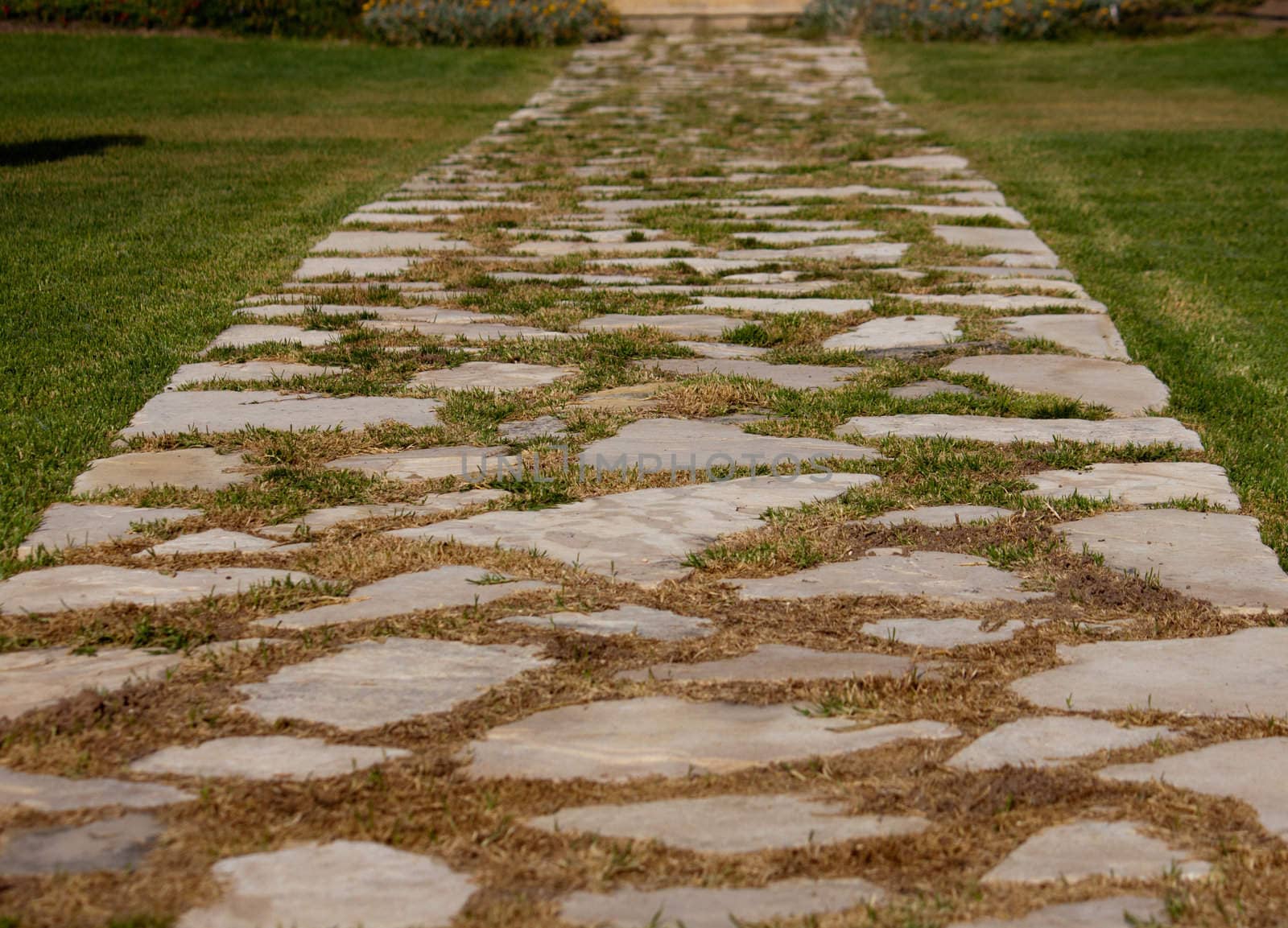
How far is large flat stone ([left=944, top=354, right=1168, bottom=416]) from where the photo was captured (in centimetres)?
427

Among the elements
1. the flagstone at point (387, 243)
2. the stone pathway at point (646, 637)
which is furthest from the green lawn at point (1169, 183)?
the flagstone at point (387, 243)

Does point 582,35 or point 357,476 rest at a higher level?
point 582,35

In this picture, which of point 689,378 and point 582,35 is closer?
point 689,378

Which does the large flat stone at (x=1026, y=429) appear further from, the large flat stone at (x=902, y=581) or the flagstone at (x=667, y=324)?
the flagstone at (x=667, y=324)

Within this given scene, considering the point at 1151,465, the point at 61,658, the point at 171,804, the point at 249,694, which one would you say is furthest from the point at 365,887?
the point at 1151,465

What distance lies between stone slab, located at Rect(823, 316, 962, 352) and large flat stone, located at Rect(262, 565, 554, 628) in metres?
2.26

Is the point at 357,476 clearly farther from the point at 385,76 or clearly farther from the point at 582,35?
the point at 582,35

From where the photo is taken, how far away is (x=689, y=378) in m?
4.40

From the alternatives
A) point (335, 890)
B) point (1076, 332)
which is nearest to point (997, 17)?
point (1076, 332)

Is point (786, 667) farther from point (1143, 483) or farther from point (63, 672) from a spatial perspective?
point (1143, 483)

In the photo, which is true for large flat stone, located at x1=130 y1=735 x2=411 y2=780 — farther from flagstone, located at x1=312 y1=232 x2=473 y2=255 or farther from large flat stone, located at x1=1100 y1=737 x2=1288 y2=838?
flagstone, located at x1=312 y1=232 x2=473 y2=255

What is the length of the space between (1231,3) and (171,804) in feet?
57.4

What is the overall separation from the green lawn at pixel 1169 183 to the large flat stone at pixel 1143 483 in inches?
3.1

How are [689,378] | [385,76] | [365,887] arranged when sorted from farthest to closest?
1. [385,76]
2. [689,378]
3. [365,887]
